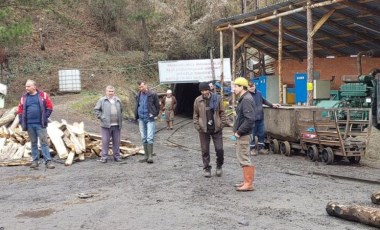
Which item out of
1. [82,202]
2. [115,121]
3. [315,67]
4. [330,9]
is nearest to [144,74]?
[315,67]

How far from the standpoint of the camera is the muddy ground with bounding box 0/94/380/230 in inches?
266

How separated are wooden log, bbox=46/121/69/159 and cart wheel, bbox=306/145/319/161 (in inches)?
243

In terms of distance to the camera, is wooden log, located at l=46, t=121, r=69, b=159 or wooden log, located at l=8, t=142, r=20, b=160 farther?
wooden log, located at l=8, t=142, r=20, b=160

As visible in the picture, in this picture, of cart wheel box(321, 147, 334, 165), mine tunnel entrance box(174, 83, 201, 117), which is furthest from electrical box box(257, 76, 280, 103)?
cart wheel box(321, 147, 334, 165)

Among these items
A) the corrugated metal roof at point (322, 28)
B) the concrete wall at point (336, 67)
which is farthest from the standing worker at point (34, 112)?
the concrete wall at point (336, 67)

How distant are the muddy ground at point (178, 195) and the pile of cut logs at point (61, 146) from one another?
0.42 metres

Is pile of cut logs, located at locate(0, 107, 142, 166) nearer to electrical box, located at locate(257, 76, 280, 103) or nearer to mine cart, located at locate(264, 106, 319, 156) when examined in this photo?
mine cart, located at locate(264, 106, 319, 156)

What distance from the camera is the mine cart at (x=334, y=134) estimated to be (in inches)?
466

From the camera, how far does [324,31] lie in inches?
896

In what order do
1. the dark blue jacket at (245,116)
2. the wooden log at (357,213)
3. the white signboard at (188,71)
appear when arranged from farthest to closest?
1. the white signboard at (188,71)
2. the dark blue jacket at (245,116)
3. the wooden log at (357,213)

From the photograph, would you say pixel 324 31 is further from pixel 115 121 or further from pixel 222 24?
pixel 115 121

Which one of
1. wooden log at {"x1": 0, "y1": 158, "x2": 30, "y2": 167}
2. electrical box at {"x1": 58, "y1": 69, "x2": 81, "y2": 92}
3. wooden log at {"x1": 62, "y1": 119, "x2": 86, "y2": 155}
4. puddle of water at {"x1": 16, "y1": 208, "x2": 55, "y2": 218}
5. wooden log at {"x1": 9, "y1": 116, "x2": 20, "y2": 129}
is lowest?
puddle of water at {"x1": 16, "y1": 208, "x2": 55, "y2": 218}

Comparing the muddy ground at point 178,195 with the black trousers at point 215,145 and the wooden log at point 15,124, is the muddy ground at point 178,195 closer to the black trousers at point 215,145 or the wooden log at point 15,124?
the black trousers at point 215,145

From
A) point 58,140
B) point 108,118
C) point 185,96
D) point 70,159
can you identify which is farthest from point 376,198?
point 185,96
